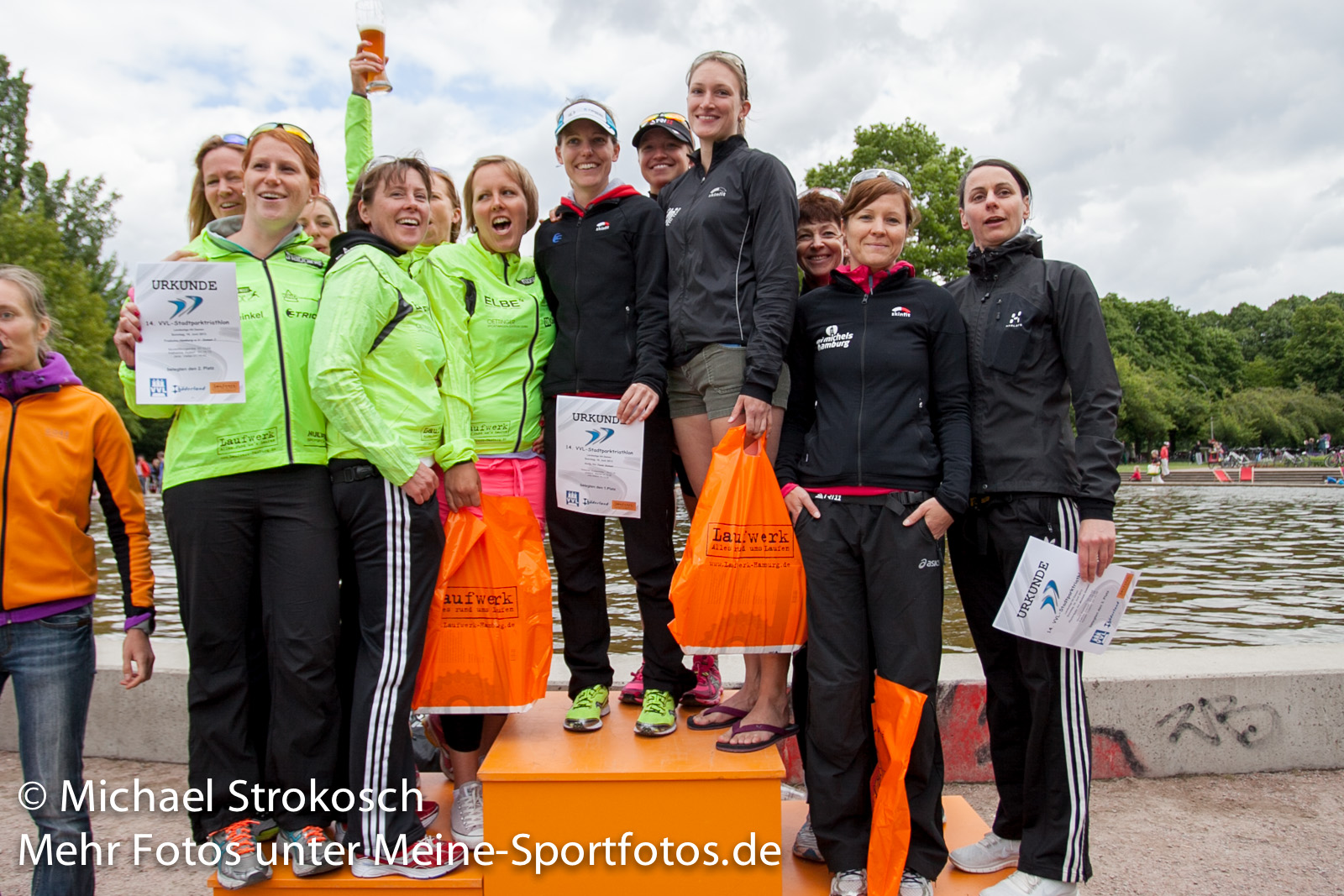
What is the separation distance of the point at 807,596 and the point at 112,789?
3.59 metres

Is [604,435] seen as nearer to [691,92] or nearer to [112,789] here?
[691,92]

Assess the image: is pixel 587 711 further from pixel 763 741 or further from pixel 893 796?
pixel 893 796

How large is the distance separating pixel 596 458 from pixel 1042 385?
1.68m

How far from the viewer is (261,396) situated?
111 inches

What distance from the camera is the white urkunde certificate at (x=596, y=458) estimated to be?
10.7 feet

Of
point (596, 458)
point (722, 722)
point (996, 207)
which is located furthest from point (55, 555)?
point (996, 207)

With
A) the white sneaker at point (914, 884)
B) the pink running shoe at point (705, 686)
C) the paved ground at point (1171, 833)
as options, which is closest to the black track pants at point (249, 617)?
the paved ground at point (1171, 833)

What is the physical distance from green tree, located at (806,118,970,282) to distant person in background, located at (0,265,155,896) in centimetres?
2580

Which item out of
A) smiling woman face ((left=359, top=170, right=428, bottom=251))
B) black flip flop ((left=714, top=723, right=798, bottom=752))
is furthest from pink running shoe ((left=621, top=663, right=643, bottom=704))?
smiling woman face ((left=359, top=170, right=428, bottom=251))

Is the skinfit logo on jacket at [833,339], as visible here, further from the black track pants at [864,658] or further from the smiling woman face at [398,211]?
the smiling woman face at [398,211]

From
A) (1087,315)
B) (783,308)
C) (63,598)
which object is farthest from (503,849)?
(1087,315)

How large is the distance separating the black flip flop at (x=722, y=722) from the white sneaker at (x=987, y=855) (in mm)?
904

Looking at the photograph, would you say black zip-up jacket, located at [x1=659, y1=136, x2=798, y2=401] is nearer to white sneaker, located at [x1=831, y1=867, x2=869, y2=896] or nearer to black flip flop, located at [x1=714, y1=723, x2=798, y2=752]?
black flip flop, located at [x1=714, y1=723, x2=798, y2=752]

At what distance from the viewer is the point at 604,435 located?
325 centimetres
